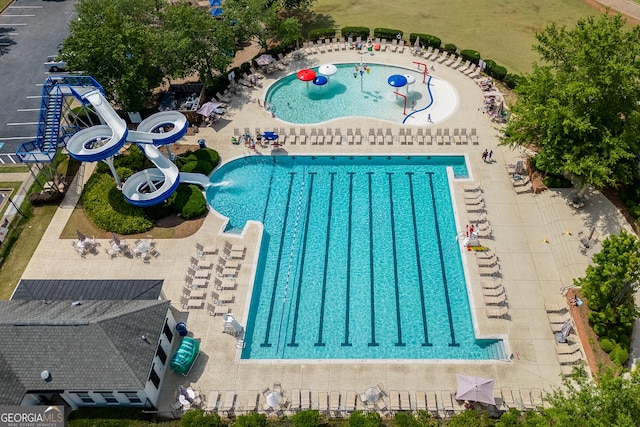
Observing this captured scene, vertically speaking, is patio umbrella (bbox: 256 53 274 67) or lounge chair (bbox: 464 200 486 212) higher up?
patio umbrella (bbox: 256 53 274 67)

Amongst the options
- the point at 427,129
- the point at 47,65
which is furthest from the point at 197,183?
the point at 47,65

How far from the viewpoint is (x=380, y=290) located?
29.2 metres

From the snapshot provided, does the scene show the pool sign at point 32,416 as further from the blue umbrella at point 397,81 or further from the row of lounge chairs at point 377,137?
the blue umbrella at point 397,81

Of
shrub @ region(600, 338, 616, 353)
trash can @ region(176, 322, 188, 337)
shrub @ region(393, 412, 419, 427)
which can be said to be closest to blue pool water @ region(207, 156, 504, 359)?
trash can @ region(176, 322, 188, 337)

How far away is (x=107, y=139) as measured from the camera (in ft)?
116

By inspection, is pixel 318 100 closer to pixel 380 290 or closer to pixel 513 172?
pixel 513 172

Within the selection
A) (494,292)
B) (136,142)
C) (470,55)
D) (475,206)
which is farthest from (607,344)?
(136,142)

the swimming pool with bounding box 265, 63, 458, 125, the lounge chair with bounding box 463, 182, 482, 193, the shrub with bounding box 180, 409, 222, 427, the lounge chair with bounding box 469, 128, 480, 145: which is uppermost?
the swimming pool with bounding box 265, 63, 458, 125

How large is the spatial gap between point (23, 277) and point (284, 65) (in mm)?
29631

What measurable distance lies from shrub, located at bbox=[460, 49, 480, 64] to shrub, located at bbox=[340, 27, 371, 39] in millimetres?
10470

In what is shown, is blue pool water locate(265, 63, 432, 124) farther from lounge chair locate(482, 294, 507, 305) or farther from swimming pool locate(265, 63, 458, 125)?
lounge chair locate(482, 294, 507, 305)

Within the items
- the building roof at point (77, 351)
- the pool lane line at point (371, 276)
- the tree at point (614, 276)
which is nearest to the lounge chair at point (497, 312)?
the tree at point (614, 276)

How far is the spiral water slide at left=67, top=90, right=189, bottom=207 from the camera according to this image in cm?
3184

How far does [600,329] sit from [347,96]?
91.8ft
